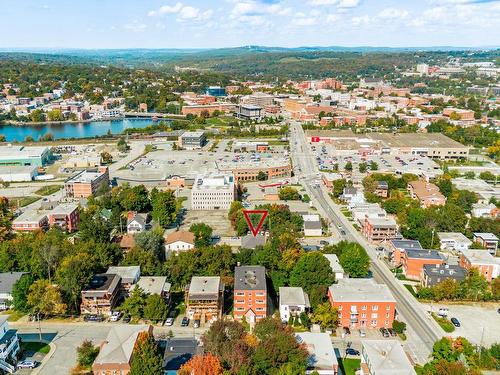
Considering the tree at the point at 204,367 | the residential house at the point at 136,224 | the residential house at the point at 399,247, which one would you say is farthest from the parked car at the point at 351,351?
the residential house at the point at 136,224

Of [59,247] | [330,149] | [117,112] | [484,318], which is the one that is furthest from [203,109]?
[484,318]

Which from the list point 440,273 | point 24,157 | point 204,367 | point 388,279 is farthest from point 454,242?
point 24,157

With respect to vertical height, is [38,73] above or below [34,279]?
above

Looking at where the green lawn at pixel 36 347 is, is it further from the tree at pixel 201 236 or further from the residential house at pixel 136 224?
the residential house at pixel 136 224

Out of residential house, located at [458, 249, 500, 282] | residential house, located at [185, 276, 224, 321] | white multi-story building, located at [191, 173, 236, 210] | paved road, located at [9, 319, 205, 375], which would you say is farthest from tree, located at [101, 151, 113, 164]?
residential house, located at [458, 249, 500, 282]

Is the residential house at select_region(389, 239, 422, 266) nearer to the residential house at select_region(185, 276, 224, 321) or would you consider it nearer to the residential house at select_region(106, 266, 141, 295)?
the residential house at select_region(185, 276, 224, 321)

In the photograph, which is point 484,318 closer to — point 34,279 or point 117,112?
point 34,279
